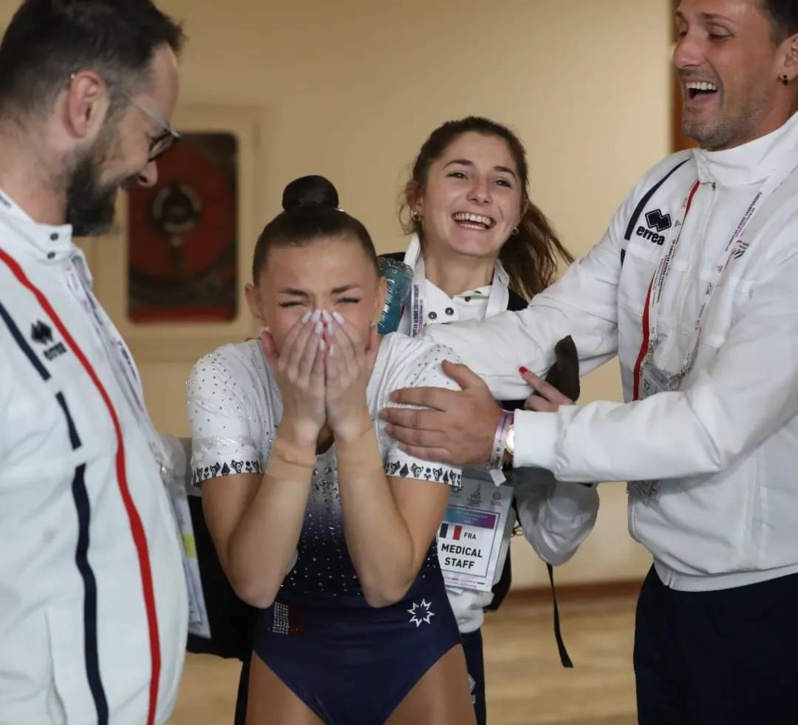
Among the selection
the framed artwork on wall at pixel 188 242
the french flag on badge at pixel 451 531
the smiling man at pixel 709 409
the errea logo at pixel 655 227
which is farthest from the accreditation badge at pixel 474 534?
the framed artwork on wall at pixel 188 242

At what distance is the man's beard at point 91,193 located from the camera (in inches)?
62.2

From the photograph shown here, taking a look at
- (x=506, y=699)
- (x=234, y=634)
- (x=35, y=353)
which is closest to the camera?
(x=35, y=353)

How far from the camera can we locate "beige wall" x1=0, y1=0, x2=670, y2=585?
17.5ft

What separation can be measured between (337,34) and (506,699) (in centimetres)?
306

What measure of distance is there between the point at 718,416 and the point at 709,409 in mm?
21

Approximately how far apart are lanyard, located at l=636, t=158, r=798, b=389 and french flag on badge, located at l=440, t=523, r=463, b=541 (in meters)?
0.55

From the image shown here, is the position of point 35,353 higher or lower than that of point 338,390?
higher

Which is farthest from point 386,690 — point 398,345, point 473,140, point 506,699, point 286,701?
point 506,699

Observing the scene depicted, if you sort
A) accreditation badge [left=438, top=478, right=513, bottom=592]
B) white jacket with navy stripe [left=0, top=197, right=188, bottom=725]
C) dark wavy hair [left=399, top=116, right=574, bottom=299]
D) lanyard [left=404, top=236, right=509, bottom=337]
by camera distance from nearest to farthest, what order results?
white jacket with navy stripe [left=0, top=197, right=188, bottom=725]
accreditation badge [left=438, top=478, right=513, bottom=592]
lanyard [left=404, top=236, right=509, bottom=337]
dark wavy hair [left=399, top=116, right=574, bottom=299]

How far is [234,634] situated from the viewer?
237 cm

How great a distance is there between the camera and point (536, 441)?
228cm

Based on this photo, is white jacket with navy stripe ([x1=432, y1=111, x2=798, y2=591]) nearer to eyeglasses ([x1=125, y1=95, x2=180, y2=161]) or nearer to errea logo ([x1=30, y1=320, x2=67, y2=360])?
eyeglasses ([x1=125, y1=95, x2=180, y2=161])

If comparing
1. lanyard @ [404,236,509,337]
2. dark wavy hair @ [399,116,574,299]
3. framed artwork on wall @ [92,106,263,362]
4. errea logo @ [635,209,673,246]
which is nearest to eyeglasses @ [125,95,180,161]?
lanyard @ [404,236,509,337]

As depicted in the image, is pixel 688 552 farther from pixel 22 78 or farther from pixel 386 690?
pixel 22 78
